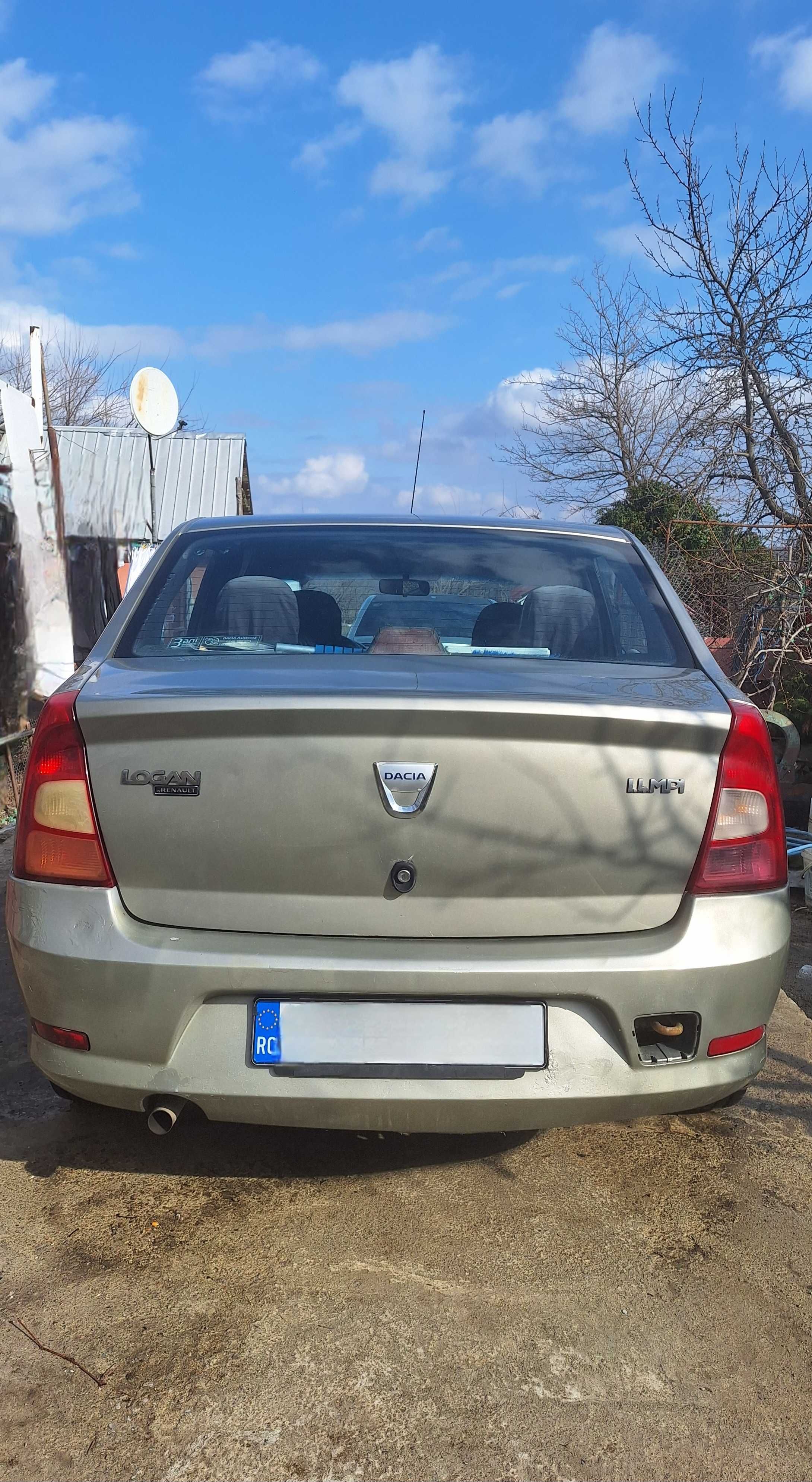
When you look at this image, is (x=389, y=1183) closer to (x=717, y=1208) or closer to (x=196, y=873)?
(x=717, y=1208)

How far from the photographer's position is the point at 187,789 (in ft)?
6.44

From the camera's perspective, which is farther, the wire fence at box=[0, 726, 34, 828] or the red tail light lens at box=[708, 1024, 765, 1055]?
the wire fence at box=[0, 726, 34, 828]

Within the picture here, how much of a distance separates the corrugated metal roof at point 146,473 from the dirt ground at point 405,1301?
18.7 meters

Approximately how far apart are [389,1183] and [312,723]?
45.6 inches

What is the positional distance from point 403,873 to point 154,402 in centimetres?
783

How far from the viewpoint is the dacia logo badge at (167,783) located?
1961 mm

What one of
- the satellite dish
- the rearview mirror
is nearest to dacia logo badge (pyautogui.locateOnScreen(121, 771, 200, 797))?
the rearview mirror

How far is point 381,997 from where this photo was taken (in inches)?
76.7

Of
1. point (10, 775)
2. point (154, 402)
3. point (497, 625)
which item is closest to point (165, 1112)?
point (497, 625)

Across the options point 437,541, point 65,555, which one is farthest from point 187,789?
point 65,555

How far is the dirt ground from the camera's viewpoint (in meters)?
1.66

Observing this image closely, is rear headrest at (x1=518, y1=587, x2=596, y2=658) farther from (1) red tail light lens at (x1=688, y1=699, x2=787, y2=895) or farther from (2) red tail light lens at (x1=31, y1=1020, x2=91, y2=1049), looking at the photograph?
(2) red tail light lens at (x1=31, y1=1020, x2=91, y2=1049)

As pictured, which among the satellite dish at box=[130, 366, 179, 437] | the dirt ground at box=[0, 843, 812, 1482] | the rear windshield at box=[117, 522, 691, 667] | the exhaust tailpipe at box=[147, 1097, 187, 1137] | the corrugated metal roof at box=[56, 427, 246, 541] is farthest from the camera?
the corrugated metal roof at box=[56, 427, 246, 541]

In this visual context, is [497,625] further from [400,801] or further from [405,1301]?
[405,1301]
